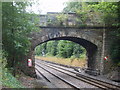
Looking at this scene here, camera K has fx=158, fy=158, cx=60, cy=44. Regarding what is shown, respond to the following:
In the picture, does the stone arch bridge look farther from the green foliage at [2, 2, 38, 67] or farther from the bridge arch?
the green foliage at [2, 2, 38, 67]

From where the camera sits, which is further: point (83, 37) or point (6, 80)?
point (83, 37)

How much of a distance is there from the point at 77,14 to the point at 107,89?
307 inches

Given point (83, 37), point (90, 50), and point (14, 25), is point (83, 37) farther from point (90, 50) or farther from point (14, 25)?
point (14, 25)

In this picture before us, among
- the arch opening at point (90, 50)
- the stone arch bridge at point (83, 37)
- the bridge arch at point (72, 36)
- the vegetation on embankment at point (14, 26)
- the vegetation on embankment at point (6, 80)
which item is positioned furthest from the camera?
the arch opening at point (90, 50)

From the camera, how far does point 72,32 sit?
46.0ft

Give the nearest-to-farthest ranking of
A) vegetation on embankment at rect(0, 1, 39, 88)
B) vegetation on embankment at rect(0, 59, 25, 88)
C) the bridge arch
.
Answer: vegetation on embankment at rect(0, 59, 25, 88)
vegetation on embankment at rect(0, 1, 39, 88)
the bridge arch

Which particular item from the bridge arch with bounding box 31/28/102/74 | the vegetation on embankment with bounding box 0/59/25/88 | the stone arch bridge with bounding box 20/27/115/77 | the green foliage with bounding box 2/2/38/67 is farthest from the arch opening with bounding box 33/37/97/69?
the vegetation on embankment with bounding box 0/59/25/88

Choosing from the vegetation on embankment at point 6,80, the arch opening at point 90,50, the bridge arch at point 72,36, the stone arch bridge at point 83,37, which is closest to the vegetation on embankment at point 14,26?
the vegetation on embankment at point 6,80

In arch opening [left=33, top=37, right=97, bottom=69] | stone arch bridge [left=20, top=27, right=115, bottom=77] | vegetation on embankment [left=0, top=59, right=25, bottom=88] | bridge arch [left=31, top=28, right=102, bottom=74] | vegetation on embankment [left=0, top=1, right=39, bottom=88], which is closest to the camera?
vegetation on embankment [left=0, top=59, right=25, bottom=88]

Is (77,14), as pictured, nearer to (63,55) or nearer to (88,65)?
(88,65)

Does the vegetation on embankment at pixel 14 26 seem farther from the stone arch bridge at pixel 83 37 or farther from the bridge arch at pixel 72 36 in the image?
the bridge arch at pixel 72 36

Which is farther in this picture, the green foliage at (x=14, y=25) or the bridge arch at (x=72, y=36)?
the bridge arch at (x=72, y=36)

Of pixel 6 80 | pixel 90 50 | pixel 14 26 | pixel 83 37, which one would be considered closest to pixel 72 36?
pixel 83 37

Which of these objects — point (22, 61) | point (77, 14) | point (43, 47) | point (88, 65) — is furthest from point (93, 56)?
point (43, 47)
